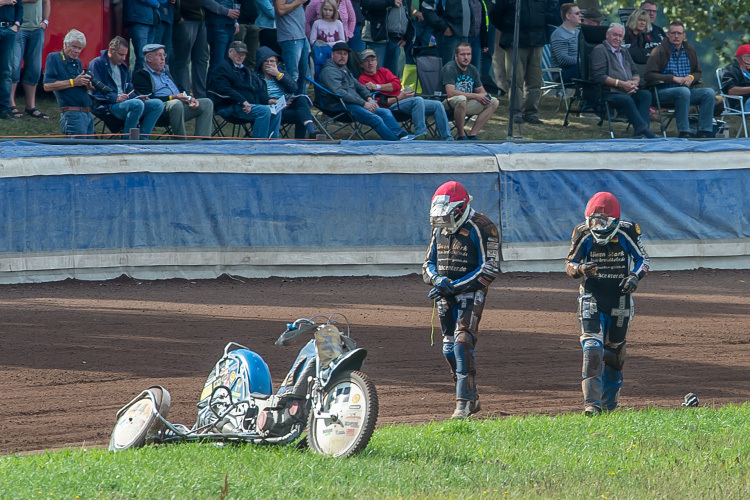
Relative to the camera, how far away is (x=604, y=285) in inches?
310

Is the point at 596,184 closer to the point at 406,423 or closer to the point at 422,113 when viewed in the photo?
the point at 422,113

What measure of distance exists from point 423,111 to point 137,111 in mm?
4789

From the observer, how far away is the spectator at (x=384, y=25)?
664 inches

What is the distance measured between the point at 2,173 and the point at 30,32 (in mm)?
3999

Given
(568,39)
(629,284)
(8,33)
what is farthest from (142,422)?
(568,39)

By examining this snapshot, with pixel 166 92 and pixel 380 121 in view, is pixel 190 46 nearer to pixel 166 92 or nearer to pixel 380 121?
pixel 166 92

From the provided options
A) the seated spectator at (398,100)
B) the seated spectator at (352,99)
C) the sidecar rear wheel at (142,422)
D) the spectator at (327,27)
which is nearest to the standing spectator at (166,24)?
the spectator at (327,27)

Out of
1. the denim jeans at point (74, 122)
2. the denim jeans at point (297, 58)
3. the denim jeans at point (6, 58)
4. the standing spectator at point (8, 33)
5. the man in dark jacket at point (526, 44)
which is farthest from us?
the man in dark jacket at point (526, 44)

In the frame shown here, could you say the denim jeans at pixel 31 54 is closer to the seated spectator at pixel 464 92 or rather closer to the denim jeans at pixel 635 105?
the seated spectator at pixel 464 92

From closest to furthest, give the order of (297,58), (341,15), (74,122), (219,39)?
(74,122) → (219,39) → (297,58) → (341,15)

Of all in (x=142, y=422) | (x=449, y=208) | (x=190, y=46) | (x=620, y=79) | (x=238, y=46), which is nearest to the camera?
(x=142, y=422)

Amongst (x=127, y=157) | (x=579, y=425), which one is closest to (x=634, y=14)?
(x=127, y=157)

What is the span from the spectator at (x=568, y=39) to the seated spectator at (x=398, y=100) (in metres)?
4.21

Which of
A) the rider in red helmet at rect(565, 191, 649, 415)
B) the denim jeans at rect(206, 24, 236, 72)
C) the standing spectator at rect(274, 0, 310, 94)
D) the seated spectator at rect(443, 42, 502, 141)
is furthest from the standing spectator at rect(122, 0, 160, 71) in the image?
the rider in red helmet at rect(565, 191, 649, 415)
